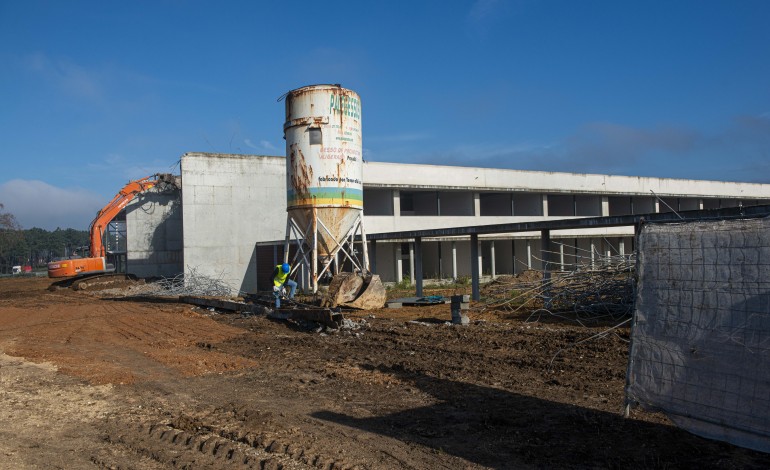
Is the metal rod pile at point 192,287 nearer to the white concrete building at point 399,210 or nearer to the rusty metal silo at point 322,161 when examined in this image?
the white concrete building at point 399,210

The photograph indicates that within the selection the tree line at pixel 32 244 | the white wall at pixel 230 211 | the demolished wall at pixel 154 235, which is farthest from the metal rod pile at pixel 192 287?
the tree line at pixel 32 244

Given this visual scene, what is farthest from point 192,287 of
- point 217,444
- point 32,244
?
point 32,244

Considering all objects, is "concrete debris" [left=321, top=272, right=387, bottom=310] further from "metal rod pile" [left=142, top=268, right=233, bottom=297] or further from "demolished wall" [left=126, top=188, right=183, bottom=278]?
"demolished wall" [left=126, top=188, right=183, bottom=278]

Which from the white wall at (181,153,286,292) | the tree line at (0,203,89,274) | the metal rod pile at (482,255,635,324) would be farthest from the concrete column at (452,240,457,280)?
the tree line at (0,203,89,274)

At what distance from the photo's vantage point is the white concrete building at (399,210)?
2917 cm

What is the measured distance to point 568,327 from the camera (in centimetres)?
1291

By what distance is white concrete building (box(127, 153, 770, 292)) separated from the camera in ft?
95.7

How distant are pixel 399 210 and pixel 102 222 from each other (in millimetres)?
16144

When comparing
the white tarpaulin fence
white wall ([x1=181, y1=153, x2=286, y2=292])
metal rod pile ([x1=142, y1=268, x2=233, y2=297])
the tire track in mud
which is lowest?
the tire track in mud

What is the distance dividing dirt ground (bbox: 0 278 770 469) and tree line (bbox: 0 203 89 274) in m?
66.3

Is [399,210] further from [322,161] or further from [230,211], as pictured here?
[322,161]

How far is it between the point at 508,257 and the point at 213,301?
22.6 metres

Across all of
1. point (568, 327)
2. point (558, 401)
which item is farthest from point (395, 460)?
point (568, 327)

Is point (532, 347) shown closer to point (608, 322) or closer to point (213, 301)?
point (608, 322)
